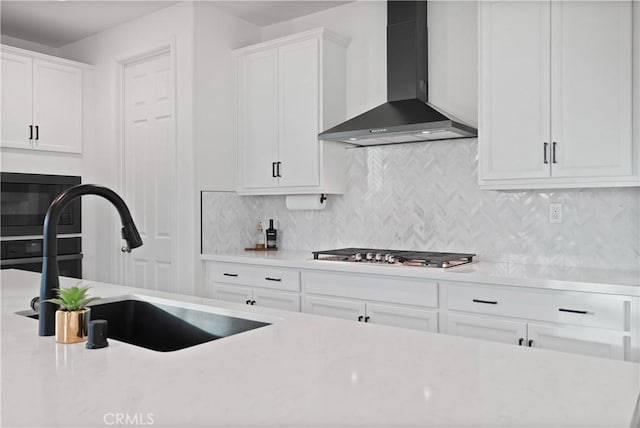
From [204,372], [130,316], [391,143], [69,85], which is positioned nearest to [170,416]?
[204,372]

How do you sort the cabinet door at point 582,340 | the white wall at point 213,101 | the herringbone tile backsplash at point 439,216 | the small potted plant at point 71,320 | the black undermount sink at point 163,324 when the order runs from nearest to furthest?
the small potted plant at point 71,320 → the black undermount sink at point 163,324 → the cabinet door at point 582,340 → the herringbone tile backsplash at point 439,216 → the white wall at point 213,101

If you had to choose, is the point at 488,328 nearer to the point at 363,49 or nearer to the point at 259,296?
the point at 259,296

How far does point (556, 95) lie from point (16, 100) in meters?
3.91

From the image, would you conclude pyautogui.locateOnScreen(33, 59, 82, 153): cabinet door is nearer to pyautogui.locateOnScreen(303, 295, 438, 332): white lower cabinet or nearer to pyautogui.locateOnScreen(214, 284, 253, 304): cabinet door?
pyautogui.locateOnScreen(214, 284, 253, 304): cabinet door

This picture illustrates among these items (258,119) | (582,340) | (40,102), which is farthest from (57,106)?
(582,340)

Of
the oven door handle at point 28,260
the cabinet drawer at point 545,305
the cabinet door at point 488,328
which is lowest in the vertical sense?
the cabinet door at point 488,328

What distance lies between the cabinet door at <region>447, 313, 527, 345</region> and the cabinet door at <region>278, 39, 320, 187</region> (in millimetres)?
1473

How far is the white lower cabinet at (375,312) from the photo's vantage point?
111 inches

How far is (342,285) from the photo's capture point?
3.13 meters

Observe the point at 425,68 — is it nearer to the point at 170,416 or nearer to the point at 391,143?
the point at 391,143

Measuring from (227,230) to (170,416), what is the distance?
3376mm

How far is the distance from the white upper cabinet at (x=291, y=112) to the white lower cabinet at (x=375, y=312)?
0.89m

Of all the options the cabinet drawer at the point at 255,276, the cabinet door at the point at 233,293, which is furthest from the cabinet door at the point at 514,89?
the cabinet door at the point at 233,293

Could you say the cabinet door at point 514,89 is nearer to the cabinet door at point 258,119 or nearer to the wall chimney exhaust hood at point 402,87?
the wall chimney exhaust hood at point 402,87
